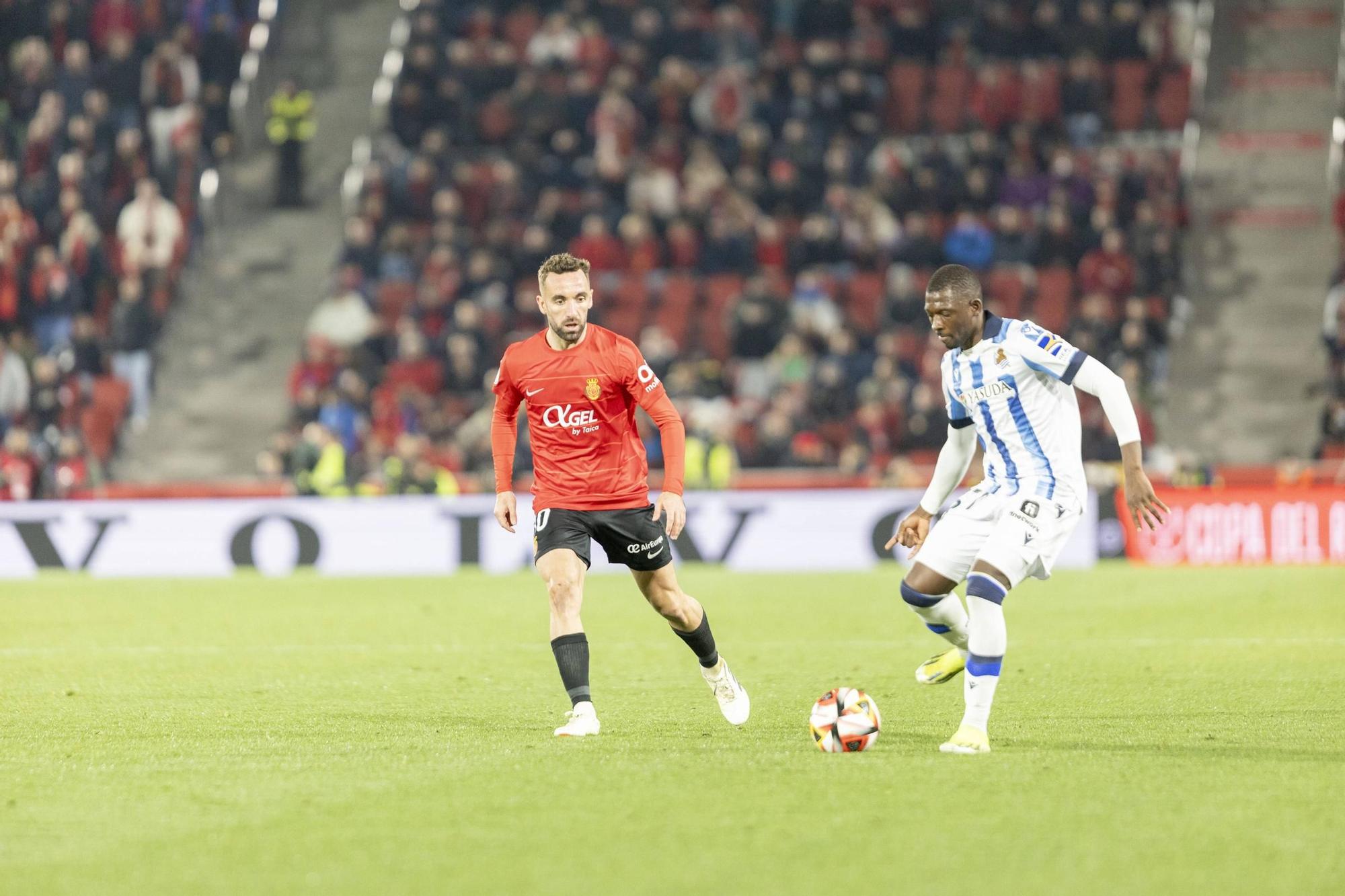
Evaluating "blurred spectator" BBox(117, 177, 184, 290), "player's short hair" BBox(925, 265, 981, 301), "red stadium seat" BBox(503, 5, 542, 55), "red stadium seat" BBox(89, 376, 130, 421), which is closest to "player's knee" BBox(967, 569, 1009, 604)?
"player's short hair" BBox(925, 265, 981, 301)

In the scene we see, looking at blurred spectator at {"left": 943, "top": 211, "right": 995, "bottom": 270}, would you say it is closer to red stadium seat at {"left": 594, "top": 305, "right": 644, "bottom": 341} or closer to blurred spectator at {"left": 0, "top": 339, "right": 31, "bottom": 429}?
red stadium seat at {"left": 594, "top": 305, "right": 644, "bottom": 341}

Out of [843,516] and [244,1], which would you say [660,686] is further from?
[244,1]

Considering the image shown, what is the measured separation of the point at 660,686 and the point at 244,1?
63.9 feet

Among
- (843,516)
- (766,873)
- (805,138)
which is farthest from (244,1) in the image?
(766,873)

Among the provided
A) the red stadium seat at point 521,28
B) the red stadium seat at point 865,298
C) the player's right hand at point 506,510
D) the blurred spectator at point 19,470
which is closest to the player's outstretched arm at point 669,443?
the player's right hand at point 506,510

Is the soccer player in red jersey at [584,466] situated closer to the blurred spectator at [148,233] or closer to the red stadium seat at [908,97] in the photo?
the blurred spectator at [148,233]

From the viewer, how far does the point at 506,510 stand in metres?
8.13

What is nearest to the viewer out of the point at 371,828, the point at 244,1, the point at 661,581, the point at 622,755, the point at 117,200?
the point at 371,828

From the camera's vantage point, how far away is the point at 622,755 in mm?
7387

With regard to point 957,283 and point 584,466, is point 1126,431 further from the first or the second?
point 584,466

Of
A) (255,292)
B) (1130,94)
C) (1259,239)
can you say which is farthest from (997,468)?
(1130,94)

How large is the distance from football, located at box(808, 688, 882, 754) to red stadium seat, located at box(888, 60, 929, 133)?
61.8 feet

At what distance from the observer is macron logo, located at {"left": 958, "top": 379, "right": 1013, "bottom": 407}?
312 inches

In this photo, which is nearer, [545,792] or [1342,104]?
[545,792]
